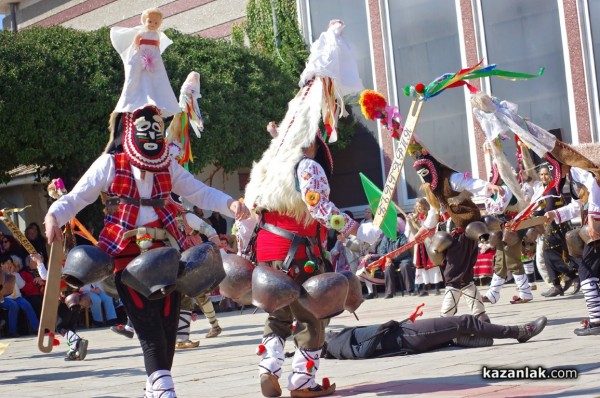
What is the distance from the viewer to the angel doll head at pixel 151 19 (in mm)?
5984

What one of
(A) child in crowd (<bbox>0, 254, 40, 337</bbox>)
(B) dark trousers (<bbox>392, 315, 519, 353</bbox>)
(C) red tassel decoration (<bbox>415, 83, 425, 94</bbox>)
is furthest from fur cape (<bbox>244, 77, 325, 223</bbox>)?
(A) child in crowd (<bbox>0, 254, 40, 337</bbox>)

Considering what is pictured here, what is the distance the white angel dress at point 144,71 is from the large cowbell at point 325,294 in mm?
1362

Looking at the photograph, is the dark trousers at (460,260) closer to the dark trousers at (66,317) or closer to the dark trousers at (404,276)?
the dark trousers at (66,317)

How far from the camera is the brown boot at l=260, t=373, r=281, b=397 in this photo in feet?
20.3

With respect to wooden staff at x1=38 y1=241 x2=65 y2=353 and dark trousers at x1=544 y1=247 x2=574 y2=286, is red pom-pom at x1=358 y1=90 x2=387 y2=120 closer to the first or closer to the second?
wooden staff at x1=38 y1=241 x2=65 y2=353

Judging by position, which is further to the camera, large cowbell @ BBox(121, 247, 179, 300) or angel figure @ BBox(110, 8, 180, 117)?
angel figure @ BBox(110, 8, 180, 117)

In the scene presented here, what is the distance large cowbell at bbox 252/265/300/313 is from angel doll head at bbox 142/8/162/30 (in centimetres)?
168

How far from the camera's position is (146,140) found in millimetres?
5703

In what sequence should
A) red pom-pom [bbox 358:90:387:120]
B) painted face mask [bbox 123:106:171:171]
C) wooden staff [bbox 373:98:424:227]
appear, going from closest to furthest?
painted face mask [bbox 123:106:171:171]
wooden staff [bbox 373:98:424:227]
red pom-pom [bbox 358:90:387:120]

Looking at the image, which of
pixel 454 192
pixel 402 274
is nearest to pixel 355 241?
pixel 454 192

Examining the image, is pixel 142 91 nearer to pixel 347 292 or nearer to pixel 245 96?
pixel 347 292

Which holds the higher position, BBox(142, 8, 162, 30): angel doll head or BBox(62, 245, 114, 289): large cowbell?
BBox(142, 8, 162, 30): angel doll head

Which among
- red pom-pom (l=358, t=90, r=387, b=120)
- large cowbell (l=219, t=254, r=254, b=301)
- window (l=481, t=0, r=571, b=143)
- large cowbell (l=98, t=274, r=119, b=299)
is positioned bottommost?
large cowbell (l=219, t=254, r=254, b=301)

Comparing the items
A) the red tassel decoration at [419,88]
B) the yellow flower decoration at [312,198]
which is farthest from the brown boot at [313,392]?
the red tassel decoration at [419,88]
